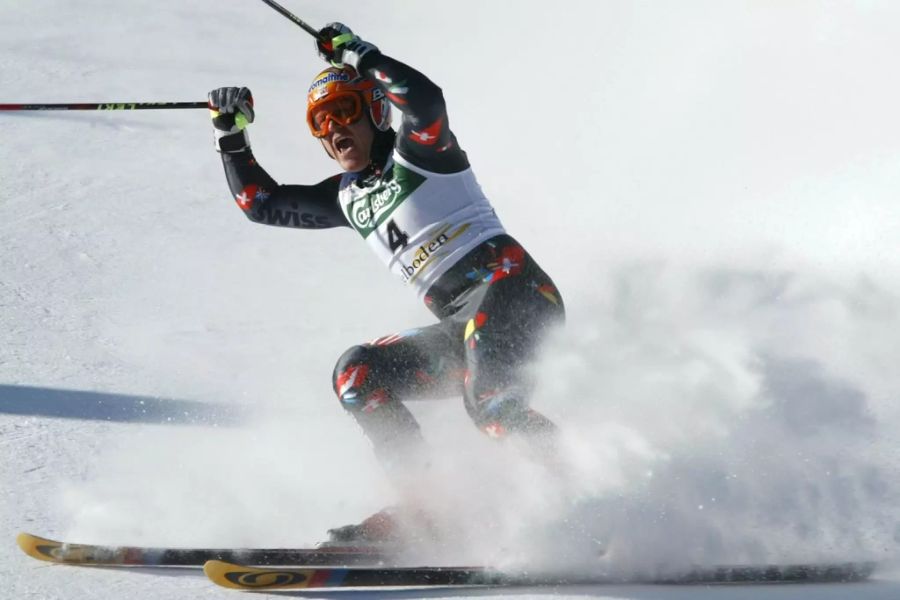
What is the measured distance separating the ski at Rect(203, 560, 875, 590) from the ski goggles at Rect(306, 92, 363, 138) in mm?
1767

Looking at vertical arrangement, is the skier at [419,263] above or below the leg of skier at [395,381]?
above

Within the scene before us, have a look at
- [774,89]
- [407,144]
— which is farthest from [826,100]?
[407,144]

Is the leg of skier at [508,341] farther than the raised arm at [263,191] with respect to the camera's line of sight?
No

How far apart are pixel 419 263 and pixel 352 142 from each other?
1.84 ft

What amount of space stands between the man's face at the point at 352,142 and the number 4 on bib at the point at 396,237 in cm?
29

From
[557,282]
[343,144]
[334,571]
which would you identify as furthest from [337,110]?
[557,282]

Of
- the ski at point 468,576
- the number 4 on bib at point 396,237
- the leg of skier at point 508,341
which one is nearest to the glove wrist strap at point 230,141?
the number 4 on bib at point 396,237

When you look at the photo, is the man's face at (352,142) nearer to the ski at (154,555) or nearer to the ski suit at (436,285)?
the ski suit at (436,285)

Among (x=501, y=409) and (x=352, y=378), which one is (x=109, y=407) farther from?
(x=501, y=409)

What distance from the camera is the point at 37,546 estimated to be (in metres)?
3.80

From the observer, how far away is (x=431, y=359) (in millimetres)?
4434

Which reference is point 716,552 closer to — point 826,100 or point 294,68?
point 826,100

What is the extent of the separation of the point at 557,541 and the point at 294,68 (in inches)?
355

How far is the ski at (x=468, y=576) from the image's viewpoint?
11.9 ft
